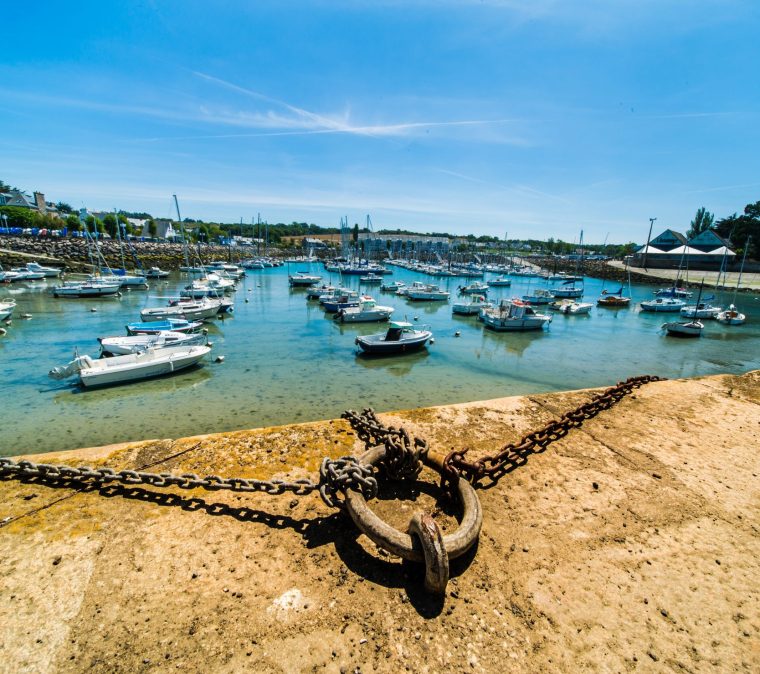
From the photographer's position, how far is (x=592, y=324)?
138 feet

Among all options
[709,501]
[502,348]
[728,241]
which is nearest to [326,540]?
[709,501]

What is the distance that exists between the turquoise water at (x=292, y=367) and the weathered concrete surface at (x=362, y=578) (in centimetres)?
969

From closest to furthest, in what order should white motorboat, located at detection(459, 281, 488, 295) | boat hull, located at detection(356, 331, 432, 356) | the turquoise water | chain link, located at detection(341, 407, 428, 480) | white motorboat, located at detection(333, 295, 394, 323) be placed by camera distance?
chain link, located at detection(341, 407, 428, 480) < the turquoise water < boat hull, located at detection(356, 331, 432, 356) < white motorboat, located at detection(333, 295, 394, 323) < white motorboat, located at detection(459, 281, 488, 295)

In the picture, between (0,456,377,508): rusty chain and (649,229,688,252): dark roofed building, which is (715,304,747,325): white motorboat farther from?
(649,229,688,252): dark roofed building

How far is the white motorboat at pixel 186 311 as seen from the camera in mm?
32062

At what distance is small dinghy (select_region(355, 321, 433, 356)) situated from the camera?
24.6m

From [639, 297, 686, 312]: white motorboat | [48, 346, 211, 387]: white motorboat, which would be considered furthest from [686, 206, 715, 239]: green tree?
[48, 346, 211, 387]: white motorboat

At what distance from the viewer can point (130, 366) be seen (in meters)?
18.0

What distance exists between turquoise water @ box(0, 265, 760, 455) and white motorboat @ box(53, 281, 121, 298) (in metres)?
2.08

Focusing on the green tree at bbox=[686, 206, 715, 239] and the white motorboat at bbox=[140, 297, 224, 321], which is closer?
the white motorboat at bbox=[140, 297, 224, 321]

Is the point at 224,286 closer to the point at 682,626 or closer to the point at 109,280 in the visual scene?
the point at 109,280

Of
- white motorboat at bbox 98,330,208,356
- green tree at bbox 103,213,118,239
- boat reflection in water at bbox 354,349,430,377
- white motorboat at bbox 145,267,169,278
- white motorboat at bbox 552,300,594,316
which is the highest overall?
green tree at bbox 103,213,118,239

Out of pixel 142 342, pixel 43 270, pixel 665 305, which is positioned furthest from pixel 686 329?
pixel 43 270

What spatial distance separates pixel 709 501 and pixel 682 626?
2.54m
